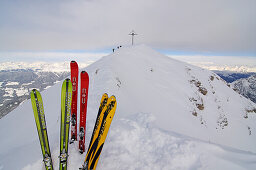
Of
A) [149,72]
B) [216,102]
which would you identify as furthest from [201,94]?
[149,72]

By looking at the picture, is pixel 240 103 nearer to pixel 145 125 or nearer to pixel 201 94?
pixel 201 94

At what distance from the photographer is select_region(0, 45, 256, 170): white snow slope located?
205 inches

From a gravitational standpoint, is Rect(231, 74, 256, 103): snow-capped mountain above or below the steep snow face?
below

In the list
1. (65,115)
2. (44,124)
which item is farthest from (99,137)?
(44,124)

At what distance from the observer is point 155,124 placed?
301 inches

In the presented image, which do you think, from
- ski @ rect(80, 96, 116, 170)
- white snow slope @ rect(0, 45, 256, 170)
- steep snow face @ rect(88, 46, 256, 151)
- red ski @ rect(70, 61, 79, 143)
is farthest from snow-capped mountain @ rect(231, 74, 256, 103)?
red ski @ rect(70, 61, 79, 143)

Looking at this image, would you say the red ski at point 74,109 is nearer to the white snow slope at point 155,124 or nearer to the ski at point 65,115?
the white snow slope at point 155,124

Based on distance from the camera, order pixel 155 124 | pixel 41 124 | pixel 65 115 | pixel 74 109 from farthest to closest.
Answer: pixel 155 124
pixel 74 109
pixel 65 115
pixel 41 124

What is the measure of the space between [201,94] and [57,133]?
73.2 ft

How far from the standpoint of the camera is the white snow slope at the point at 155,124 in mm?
5203

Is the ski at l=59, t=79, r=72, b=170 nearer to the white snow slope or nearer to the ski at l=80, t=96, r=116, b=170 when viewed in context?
the white snow slope

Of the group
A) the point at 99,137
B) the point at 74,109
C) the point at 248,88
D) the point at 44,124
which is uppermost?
the point at 74,109

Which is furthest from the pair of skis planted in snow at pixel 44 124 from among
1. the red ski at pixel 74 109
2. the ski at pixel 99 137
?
the ski at pixel 99 137

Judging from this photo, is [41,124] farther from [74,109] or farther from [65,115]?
[74,109]
